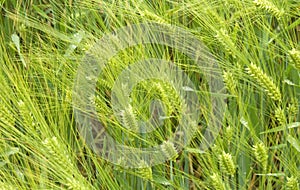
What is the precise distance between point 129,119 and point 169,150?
11 cm

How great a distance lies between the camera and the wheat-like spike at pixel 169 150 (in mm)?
1309

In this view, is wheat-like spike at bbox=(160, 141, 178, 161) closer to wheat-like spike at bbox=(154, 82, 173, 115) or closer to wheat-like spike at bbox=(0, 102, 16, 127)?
wheat-like spike at bbox=(154, 82, 173, 115)

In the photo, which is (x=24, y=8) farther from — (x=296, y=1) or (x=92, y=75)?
(x=296, y=1)

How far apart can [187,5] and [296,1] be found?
250 millimetres

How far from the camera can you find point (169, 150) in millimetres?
1321

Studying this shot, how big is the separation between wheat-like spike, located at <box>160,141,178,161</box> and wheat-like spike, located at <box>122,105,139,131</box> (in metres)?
0.07

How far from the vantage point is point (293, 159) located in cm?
137

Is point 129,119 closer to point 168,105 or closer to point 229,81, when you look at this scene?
point 168,105

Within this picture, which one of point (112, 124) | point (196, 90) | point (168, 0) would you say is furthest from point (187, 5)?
point (112, 124)

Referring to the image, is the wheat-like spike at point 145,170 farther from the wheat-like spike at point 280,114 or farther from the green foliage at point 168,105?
the wheat-like spike at point 280,114

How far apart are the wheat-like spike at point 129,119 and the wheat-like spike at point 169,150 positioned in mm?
70

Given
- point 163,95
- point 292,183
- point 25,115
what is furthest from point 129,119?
point 292,183

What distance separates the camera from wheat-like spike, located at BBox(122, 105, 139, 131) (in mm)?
1266

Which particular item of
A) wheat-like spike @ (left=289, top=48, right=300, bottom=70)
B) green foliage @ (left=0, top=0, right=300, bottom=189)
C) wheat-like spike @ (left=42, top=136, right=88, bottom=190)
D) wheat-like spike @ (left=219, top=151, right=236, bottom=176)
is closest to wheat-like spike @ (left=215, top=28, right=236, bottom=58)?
green foliage @ (left=0, top=0, right=300, bottom=189)
